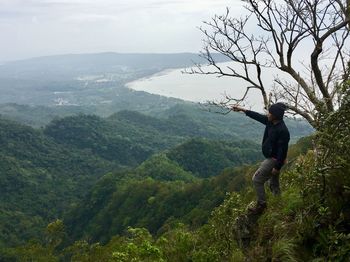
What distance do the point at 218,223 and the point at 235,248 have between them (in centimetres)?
90

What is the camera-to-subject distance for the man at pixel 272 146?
5129 mm

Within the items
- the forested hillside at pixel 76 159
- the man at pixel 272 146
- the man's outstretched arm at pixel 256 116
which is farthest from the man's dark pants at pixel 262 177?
the forested hillside at pixel 76 159

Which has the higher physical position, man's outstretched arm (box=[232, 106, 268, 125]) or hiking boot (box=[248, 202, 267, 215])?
man's outstretched arm (box=[232, 106, 268, 125])

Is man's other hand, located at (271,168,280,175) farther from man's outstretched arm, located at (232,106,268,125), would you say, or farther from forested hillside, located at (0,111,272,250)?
forested hillside, located at (0,111,272,250)

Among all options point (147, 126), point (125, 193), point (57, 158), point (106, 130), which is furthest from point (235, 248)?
point (147, 126)

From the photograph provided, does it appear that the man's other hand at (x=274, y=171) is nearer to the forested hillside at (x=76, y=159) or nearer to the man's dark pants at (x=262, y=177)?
the man's dark pants at (x=262, y=177)

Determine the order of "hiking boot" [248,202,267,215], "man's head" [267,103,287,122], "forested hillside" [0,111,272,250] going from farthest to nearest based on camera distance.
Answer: "forested hillside" [0,111,272,250] < "hiking boot" [248,202,267,215] < "man's head" [267,103,287,122]

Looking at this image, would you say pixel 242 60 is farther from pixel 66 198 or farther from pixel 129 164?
pixel 129 164

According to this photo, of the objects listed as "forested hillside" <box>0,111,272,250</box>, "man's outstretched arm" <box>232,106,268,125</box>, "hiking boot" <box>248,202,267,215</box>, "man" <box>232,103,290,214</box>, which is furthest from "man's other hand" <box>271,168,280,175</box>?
"forested hillside" <box>0,111,272,250</box>

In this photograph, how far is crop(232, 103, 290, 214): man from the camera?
513 cm

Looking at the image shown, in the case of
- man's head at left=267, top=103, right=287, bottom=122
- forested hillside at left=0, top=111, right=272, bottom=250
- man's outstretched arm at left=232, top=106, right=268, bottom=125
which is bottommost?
forested hillside at left=0, top=111, right=272, bottom=250

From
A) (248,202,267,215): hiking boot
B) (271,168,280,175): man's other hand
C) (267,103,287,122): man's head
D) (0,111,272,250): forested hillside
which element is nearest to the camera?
(267,103,287,122): man's head

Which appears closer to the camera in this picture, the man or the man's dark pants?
the man

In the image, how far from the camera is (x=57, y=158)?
9131 cm
